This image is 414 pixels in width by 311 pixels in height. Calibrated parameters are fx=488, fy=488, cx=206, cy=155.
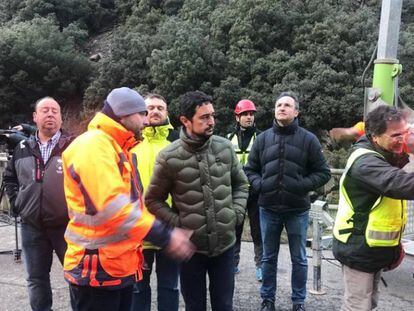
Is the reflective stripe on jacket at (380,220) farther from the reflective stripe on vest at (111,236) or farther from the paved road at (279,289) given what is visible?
the paved road at (279,289)

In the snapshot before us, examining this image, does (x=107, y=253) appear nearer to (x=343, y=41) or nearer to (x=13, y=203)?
(x=13, y=203)

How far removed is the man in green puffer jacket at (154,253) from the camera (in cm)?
365

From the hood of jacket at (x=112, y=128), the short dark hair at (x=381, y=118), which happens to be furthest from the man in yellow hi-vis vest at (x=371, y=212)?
the hood of jacket at (x=112, y=128)

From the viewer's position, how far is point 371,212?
287 centimetres

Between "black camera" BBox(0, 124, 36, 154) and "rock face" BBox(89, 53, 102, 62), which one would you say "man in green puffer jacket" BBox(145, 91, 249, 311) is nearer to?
"black camera" BBox(0, 124, 36, 154)

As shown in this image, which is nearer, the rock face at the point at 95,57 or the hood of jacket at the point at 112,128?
the hood of jacket at the point at 112,128

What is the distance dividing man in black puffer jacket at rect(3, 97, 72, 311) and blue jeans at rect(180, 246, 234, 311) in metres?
1.10

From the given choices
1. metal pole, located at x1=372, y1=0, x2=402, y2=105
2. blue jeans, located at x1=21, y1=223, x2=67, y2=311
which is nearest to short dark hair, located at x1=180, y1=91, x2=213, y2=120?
blue jeans, located at x1=21, y1=223, x2=67, y2=311

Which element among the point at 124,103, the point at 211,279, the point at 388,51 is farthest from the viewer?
the point at 388,51

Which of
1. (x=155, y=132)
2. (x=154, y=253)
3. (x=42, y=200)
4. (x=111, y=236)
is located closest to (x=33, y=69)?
(x=42, y=200)

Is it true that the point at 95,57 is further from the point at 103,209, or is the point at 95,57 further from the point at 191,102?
the point at 103,209

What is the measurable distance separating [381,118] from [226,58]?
21285 millimetres

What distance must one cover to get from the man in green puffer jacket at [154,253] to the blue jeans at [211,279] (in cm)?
26

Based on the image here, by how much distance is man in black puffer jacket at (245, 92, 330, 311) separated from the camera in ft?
14.0
